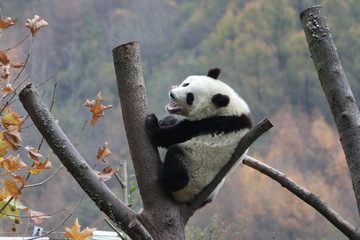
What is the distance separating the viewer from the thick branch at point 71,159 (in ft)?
6.26

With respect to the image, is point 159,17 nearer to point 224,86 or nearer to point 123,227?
point 224,86

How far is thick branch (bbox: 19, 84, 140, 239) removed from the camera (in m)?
1.91

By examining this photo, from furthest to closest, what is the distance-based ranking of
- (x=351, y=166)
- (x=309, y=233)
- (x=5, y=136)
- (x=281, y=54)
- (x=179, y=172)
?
(x=281, y=54), (x=309, y=233), (x=179, y=172), (x=351, y=166), (x=5, y=136)

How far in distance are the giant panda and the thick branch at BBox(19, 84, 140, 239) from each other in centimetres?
29

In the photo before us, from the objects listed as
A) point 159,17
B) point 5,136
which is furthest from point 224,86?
point 159,17

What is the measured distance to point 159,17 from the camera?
10.7 m

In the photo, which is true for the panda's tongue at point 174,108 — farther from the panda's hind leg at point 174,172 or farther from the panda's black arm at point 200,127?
the panda's hind leg at point 174,172

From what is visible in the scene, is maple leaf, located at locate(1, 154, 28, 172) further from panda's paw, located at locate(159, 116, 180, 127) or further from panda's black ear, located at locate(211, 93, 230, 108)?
panda's black ear, located at locate(211, 93, 230, 108)

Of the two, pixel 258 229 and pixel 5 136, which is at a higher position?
pixel 5 136

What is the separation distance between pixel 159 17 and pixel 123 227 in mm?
9042

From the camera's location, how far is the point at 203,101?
9.52 feet

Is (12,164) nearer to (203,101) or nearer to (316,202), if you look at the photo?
(203,101)

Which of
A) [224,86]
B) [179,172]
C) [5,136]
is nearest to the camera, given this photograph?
[5,136]

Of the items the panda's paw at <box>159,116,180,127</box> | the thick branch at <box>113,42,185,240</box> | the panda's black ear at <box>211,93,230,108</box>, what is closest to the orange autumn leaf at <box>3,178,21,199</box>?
the thick branch at <box>113,42,185,240</box>
